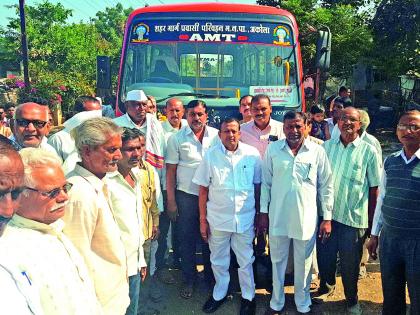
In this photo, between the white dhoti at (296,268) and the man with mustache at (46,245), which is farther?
the white dhoti at (296,268)

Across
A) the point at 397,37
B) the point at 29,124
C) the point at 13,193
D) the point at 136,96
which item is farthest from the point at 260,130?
the point at 397,37

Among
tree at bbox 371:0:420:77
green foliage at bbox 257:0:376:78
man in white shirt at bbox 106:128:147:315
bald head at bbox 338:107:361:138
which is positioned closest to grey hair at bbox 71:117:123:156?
man in white shirt at bbox 106:128:147:315

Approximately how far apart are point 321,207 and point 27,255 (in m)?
2.59

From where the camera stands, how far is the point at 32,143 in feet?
9.75

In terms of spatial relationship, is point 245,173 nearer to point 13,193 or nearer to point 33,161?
point 33,161

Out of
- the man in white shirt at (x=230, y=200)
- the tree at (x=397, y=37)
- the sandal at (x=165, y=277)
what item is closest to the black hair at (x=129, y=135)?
the man in white shirt at (x=230, y=200)

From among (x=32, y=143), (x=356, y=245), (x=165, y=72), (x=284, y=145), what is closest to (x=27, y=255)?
(x=32, y=143)

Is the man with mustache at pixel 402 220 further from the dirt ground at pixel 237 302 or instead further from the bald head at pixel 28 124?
the bald head at pixel 28 124

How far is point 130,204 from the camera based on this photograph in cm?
249

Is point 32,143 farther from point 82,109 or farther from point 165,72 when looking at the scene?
point 165,72

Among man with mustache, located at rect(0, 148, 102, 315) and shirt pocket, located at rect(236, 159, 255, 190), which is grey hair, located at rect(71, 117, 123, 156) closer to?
man with mustache, located at rect(0, 148, 102, 315)

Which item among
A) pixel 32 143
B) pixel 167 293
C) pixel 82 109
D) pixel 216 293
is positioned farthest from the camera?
pixel 82 109

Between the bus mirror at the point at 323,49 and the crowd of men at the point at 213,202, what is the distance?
1.36m

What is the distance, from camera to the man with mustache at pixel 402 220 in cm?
278
